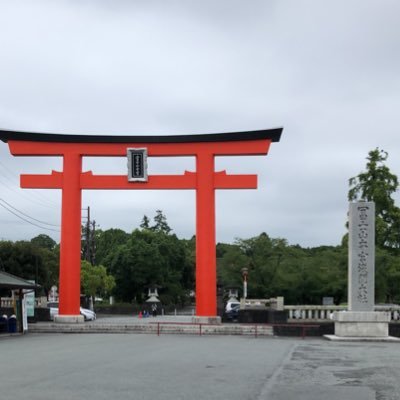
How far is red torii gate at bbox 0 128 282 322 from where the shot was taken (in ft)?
100

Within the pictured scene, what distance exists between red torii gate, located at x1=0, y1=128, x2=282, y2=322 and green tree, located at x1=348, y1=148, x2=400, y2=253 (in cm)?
1132

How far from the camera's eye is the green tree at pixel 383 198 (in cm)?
3931

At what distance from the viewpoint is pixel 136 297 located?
215 feet

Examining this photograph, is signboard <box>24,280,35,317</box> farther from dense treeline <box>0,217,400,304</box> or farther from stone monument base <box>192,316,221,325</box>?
dense treeline <box>0,217,400,304</box>

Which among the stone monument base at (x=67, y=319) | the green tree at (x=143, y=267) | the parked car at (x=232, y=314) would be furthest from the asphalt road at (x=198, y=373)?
the green tree at (x=143, y=267)

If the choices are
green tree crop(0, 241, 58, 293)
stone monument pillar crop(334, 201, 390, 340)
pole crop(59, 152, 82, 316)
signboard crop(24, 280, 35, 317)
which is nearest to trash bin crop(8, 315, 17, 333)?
pole crop(59, 152, 82, 316)

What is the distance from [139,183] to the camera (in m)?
31.1

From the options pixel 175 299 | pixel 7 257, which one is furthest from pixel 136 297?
pixel 7 257

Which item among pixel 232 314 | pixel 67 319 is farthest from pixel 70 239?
pixel 232 314

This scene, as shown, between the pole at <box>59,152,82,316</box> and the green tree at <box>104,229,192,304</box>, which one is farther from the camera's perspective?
the green tree at <box>104,229,192,304</box>

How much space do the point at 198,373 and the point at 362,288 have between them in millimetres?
13439

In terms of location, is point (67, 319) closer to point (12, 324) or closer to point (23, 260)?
point (12, 324)

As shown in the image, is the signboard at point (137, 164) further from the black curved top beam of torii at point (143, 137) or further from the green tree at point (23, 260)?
the green tree at point (23, 260)

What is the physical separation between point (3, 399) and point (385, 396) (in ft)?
18.5
